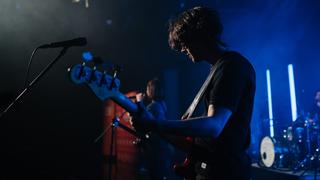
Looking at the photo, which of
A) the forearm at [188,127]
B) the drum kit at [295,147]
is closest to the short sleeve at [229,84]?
the forearm at [188,127]

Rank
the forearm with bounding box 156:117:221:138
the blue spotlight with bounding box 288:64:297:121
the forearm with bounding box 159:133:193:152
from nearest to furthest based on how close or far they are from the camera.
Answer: the forearm with bounding box 156:117:221:138, the forearm with bounding box 159:133:193:152, the blue spotlight with bounding box 288:64:297:121

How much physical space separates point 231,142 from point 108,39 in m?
7.40

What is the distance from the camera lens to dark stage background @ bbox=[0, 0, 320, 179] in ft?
25.3

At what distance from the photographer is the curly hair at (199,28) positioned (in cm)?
202

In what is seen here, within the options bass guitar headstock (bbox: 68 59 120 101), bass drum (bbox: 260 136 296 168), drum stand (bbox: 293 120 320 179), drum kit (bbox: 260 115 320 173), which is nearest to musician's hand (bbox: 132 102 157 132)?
bass guitar headstock (bbox: 68 59 120 101)

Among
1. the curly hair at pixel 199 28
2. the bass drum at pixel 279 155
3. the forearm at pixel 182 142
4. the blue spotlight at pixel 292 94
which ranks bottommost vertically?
the forearm at pixel 182 142

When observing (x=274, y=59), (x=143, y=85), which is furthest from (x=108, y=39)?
(x=274, y=59)

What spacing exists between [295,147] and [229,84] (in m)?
6.10

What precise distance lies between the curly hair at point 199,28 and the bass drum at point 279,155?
584 cm

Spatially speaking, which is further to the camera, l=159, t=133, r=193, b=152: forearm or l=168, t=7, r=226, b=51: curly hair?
l=159, t=133, r=193, b=152: forearm

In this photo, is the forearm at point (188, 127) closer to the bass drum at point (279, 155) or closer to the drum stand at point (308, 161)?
the drum stand at point (308, 161)

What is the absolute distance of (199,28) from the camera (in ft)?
6.61

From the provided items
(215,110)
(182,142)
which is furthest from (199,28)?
(182,142)

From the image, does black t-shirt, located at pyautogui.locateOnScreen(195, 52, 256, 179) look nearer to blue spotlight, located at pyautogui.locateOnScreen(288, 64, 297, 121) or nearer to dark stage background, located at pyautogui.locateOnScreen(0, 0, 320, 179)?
dark stage background, located at pyautogui.locateOnScreen(0, 0, 320, 179)
